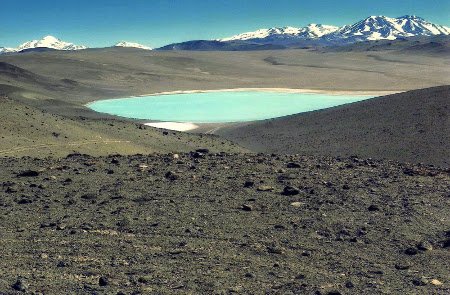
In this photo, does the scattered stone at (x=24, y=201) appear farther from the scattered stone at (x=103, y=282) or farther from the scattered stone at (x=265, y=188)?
the scattered stone at (x=103, y=282)

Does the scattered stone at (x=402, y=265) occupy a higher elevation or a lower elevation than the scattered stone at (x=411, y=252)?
lower

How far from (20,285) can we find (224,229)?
329 cm

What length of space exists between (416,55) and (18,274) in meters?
137

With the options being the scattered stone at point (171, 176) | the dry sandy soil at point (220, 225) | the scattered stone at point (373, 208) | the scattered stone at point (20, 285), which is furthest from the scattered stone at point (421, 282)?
the scattered stone at point (171, 176)

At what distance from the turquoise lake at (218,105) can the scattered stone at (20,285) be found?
33.2 m

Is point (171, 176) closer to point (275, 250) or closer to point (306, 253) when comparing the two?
point (275, 250)

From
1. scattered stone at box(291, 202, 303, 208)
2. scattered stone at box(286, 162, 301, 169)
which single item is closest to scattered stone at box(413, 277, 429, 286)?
scattered stone at box(291, 202, 303, 208)

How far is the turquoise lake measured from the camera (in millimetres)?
44188

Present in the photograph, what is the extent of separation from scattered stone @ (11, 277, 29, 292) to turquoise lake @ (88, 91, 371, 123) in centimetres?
3324

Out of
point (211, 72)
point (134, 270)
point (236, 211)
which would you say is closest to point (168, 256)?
point (134, 270)

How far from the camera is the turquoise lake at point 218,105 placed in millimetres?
44188

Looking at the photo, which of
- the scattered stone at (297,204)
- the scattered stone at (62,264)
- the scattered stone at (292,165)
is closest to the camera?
the scattered stone at (62,264)

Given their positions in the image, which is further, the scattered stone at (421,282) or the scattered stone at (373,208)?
the scattered stone at (373,208)

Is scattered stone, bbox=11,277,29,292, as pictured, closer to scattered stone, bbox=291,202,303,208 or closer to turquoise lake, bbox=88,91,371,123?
scattered stone, bbox=291,202,303,208
